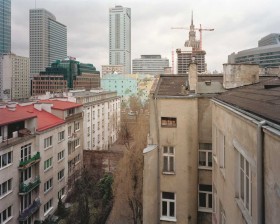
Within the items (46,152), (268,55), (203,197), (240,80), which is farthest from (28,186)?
(268,55)

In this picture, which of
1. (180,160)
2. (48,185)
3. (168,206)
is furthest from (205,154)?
(48,185)

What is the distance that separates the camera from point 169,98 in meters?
14.4

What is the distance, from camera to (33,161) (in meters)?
24.8

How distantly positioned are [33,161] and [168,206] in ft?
49.1

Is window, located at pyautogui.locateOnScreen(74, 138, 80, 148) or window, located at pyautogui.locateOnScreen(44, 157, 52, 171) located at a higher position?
window, located at pyautogui.locateOnScreen(74, 138, 80, 148)

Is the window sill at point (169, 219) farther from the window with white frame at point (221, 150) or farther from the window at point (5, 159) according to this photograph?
the window at point (5, 159)

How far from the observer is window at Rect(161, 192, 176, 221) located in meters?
14.5

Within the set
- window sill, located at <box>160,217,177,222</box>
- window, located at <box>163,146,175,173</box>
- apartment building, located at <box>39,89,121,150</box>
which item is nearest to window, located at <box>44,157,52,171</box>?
apartment building, located at <box>39,89,121,150</box>

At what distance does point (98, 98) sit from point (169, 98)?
145ft

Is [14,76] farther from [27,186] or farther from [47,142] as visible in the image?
[27,186]

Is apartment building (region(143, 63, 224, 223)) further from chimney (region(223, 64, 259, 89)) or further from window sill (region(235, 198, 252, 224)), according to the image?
window sill (region(235, 198, 252, 224))

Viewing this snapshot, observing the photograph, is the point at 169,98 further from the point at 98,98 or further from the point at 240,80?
the point at 98,98

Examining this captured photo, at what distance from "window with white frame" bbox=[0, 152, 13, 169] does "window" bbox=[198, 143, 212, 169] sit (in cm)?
1502

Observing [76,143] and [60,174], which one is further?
[76,143]
